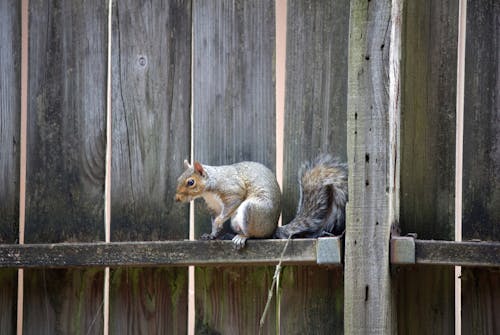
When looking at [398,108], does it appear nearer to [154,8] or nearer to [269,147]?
[269,147]

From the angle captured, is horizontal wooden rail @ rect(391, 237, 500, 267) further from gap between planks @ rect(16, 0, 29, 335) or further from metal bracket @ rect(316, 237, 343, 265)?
gap between planks @ rect(16, 0, 29, 335)

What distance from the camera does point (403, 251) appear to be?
334 cm

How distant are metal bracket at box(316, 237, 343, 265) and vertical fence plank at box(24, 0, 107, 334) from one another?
3.23 ft

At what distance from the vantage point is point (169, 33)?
395 cm

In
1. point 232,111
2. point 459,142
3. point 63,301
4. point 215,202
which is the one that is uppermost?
point 232,111

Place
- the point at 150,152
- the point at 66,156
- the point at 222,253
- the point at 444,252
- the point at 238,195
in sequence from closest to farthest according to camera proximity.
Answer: the point at 444,252 < the point at 222,253 < the point at 238,195 < the point at 150,152 < the point at 66,156

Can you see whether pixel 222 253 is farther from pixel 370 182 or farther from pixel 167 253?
pixel 370 182

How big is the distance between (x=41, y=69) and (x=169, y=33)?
22.5 inches

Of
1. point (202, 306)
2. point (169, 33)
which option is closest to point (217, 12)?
point (169, 33)

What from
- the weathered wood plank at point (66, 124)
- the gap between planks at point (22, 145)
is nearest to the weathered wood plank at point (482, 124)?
the weathered wood plank at point (66, 124)

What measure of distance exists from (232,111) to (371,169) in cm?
73

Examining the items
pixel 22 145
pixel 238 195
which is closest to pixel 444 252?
pixel 238 195

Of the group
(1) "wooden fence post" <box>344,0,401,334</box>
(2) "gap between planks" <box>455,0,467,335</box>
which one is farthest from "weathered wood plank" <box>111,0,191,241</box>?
(2) "gap between planks" <box>455,0,467,335</box>

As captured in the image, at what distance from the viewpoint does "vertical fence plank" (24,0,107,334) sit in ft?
13.1
